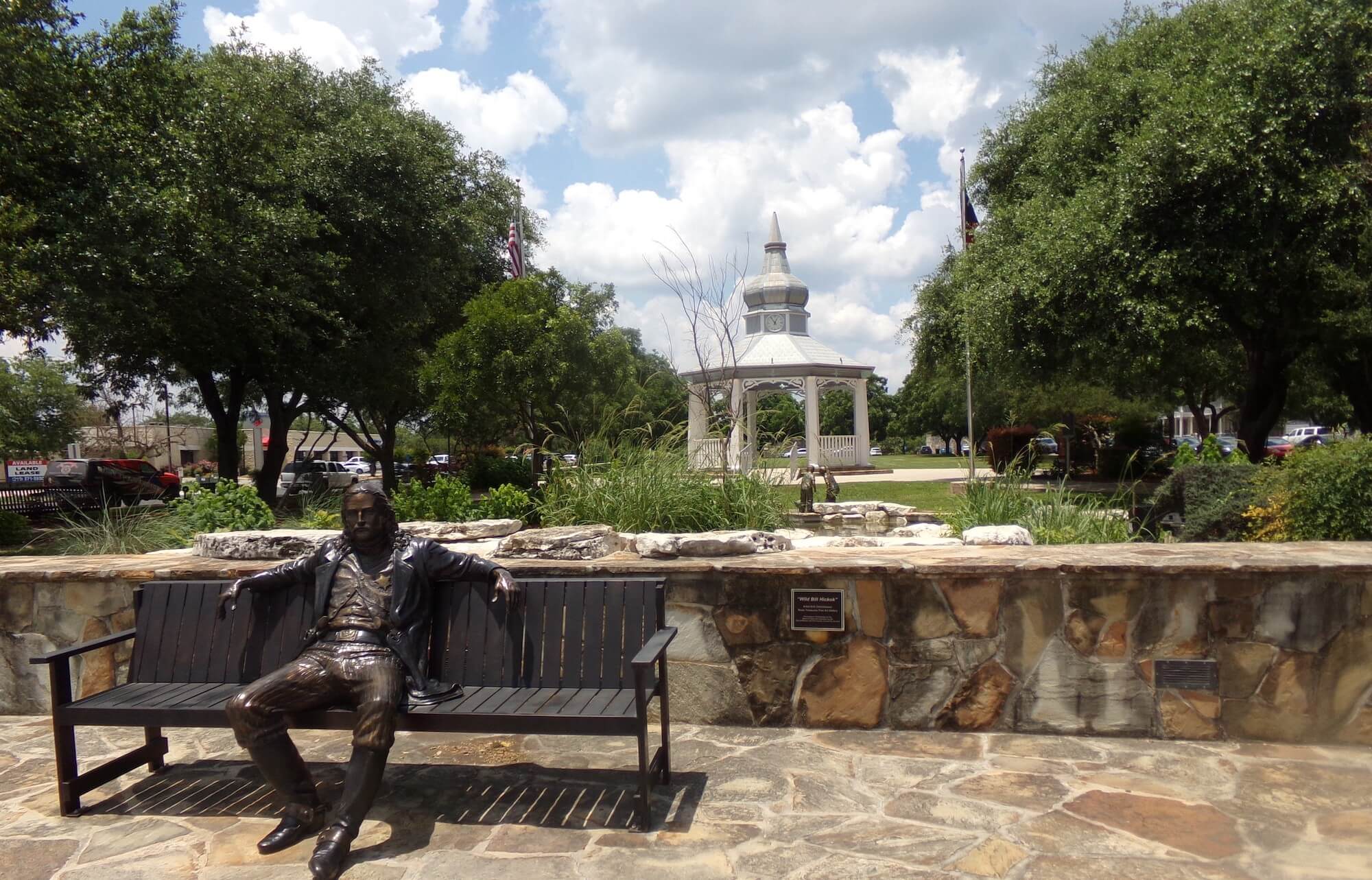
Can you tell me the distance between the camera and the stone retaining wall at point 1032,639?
157 inches

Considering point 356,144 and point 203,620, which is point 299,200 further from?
point 203,620

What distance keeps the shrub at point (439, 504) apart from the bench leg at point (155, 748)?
307 centimetres

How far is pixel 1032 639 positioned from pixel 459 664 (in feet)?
8.37

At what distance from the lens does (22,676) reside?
4.97m

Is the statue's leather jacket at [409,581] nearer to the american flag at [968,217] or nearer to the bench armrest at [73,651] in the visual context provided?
the bench armrest at [73,651]

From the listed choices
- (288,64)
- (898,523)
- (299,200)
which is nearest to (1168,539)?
(898,523)

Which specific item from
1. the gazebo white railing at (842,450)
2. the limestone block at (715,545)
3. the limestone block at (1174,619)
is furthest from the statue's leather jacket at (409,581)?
the gazebo white railing at (842,450)

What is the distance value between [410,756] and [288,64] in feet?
58.0

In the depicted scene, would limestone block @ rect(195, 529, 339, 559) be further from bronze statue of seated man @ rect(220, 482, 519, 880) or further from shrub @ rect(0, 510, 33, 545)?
shrub @ rect(0, 510, 33, 545)

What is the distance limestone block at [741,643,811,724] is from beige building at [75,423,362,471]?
864 inches


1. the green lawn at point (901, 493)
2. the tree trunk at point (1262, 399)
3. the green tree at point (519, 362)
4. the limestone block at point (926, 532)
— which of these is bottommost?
the green lawn at point (901, 493)

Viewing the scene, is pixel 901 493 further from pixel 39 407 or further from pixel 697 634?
pixel 39 407

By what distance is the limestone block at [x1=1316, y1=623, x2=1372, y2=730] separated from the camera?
155 inches

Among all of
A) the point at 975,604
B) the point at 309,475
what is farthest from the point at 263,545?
the point at 309,475
